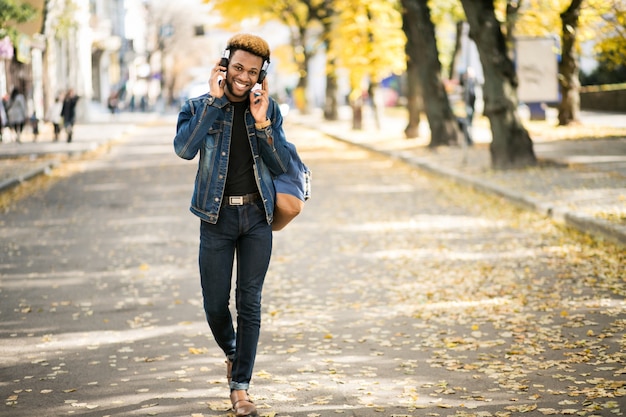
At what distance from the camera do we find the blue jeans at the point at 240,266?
18.0ft

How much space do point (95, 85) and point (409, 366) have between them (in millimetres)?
75250

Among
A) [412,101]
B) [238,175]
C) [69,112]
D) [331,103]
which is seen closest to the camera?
[238,175]

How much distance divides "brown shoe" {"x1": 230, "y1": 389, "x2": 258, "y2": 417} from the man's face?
1.45 meters

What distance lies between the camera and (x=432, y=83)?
2770cm

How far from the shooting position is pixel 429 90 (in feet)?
90.9

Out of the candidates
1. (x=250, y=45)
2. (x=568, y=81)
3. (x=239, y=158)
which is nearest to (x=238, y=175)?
(x=239, y=158)

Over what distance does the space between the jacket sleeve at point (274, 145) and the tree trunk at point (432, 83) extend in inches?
875

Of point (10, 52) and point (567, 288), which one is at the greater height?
point (10, 52)

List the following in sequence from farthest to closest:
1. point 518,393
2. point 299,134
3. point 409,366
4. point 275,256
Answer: point 299,134
point 275,256
point 409,366
point 518,393

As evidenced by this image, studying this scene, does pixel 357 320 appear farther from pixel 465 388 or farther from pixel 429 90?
pixel 429 90

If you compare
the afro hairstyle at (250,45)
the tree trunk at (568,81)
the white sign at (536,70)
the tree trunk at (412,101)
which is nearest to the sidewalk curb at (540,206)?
the white sign at (536,70)

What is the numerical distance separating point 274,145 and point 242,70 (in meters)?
0.38

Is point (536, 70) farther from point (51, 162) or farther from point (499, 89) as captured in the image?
point (51, 162)

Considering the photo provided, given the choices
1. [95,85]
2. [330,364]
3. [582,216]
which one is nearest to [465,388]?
[330,364]
